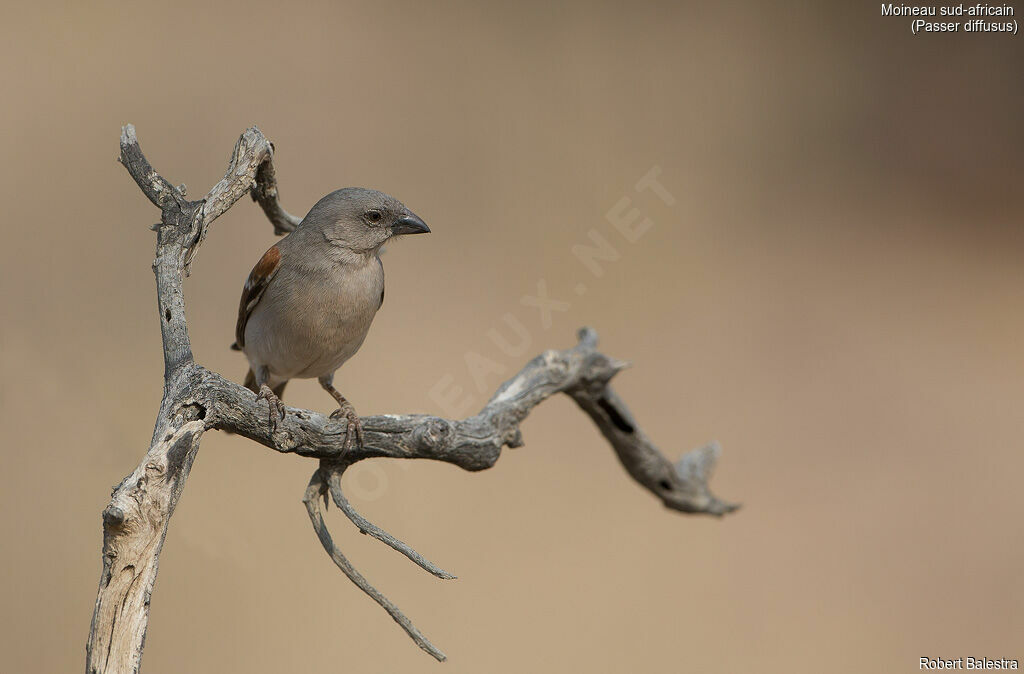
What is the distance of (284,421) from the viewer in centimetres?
297

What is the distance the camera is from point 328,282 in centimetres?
325

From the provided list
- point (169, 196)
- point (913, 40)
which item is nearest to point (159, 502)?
point (169, 196)

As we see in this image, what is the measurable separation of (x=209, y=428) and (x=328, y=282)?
797 millimetres

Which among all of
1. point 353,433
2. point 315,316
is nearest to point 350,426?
point 353,433

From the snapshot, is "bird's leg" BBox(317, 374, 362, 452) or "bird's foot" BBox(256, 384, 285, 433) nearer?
"bird's foot" BBox(256, 384, 285, 433)

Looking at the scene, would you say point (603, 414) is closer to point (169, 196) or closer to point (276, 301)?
point (276, 301)

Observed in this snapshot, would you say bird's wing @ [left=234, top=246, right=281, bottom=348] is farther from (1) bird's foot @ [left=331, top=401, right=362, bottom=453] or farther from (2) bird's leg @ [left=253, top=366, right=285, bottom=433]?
(1) bird's foot @ [left=331, top=401, right=362, bottom=453]

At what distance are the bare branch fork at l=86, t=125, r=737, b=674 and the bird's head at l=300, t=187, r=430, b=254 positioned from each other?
0.90ft

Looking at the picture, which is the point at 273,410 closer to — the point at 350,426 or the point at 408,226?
the point at 350,426

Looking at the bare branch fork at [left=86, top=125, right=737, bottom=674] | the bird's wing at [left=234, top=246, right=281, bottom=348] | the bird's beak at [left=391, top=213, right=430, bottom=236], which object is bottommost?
the bare branch fork at [left=86, top=125, right=737, bottom=674]

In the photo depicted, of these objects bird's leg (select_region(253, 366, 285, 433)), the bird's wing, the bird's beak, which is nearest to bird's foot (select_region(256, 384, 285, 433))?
bird's leg (select_region(253, 366, 285, 433))

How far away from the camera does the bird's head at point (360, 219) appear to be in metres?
3.29

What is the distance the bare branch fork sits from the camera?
223 centimetres

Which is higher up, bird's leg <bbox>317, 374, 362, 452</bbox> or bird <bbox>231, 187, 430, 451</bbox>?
bird <bbox>231, 187, 430, 451</bbox>
